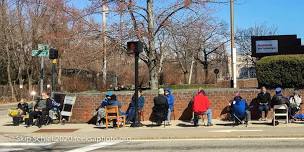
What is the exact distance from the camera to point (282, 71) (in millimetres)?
21500

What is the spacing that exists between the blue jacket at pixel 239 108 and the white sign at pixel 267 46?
1109cm

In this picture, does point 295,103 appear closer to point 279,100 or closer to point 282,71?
point 279,100

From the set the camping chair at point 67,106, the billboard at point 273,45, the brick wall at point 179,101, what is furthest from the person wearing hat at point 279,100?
the billboard at point 273,45

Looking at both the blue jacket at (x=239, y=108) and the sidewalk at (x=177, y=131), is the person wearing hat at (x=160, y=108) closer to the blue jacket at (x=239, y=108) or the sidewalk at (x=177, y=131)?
the sidewalk at (x=177, y=131)

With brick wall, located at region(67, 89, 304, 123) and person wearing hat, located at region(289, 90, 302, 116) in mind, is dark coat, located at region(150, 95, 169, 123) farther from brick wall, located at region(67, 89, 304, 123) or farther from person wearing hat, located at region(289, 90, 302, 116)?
person wearing hat, located at region(289, 90, 302, 116)

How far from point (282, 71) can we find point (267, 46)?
8.92 metres

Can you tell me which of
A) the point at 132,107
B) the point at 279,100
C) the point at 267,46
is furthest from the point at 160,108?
the point at 267,46

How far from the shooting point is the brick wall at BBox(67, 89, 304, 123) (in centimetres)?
2180

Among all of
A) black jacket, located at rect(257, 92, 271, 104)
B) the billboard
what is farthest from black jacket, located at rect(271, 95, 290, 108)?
the billboard

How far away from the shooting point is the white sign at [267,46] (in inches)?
1174

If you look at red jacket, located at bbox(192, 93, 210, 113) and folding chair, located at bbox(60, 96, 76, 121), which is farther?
folding chair, located at bbox(60, 96, 76, 121)

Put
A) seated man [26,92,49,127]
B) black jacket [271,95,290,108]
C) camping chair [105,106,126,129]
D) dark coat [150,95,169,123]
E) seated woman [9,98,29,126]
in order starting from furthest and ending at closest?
seated woman [9,98,29,126], seated man [26,92,49,127], camping chair [105,106,126,129], dark coat [150,95,169,123], black jacket [271,95,290,108]

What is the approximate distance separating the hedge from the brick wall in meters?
0.39

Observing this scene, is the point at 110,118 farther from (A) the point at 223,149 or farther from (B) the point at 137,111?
(A) the point at 223,149
